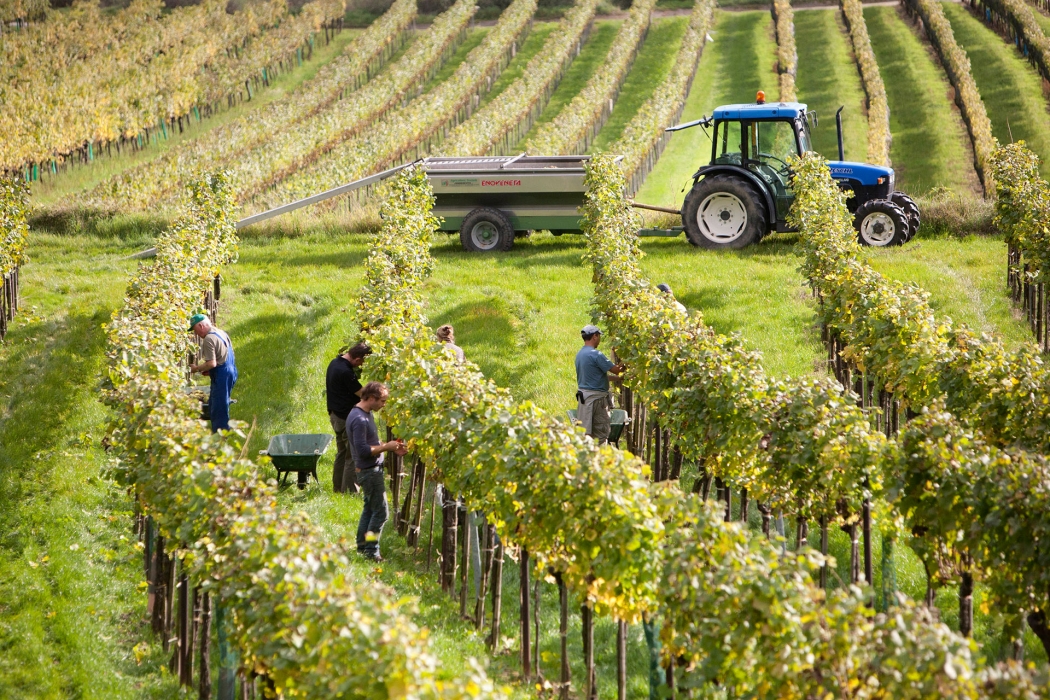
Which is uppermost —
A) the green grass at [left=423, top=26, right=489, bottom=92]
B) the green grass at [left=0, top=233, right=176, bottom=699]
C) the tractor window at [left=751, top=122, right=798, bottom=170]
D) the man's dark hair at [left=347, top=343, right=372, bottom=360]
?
the green grass at [left=423, top=26, right=489, bottom=92]

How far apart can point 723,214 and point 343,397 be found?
→ 10039mm

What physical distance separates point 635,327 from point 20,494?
6.53 metres

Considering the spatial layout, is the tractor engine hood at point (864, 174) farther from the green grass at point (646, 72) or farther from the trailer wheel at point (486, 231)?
the green grass at point (646, 72)

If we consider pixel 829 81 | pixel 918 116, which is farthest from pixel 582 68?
pixel 918 116

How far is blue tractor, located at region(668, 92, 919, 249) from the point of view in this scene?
18047 mm

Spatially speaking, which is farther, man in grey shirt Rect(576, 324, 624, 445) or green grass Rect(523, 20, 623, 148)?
green grass Rect(523, 20, 623, 148)

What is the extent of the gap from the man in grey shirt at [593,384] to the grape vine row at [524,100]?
1617 centimetres

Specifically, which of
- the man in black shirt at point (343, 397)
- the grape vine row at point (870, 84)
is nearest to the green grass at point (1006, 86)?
the grape vine row at point (870, 84)

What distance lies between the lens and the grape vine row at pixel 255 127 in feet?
81.0

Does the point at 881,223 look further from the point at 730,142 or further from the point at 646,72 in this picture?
the point at 646,72

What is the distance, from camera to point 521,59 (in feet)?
143

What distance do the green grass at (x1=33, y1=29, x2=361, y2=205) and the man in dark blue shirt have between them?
1748 cm

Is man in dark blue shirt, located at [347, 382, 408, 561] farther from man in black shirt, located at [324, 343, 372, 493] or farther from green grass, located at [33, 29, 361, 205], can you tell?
green grass, located at [33, 29, 361, 205]

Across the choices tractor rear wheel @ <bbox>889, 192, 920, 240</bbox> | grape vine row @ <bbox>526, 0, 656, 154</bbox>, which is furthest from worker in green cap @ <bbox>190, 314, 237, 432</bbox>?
grape vine row @ <bbox>526, 0, 656, 154</bbox>
